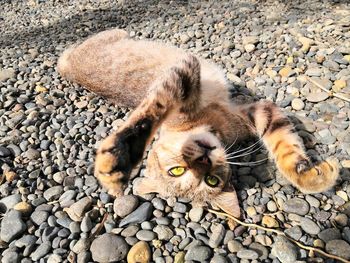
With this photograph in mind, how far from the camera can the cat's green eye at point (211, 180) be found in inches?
114

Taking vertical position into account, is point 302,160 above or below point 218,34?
above

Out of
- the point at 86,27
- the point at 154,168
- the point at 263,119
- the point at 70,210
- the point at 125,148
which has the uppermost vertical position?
the point at 125,148

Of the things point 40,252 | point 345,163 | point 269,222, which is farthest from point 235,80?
point 40,252

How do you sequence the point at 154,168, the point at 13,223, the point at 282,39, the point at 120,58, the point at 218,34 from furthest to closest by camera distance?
the point at 218,34 → the point at 282,39 → the point at 120,58 → the point at 154,168 → the point at 13,223

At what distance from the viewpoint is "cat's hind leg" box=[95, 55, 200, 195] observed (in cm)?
220

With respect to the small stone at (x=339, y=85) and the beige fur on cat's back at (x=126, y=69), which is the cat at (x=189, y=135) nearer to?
the beige fur on cat's back at (x=126, y=69)

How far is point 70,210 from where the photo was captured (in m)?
2.90

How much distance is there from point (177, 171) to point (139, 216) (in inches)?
17.1

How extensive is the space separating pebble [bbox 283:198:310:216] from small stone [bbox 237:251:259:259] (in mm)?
455

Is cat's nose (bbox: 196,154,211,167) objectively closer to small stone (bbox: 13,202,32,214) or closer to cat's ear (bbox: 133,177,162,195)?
cat's ear (bbox: 133,177,162,195)

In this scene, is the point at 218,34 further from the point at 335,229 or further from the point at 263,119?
the point at 335,229

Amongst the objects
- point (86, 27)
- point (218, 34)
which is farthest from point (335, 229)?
point (86, 27)

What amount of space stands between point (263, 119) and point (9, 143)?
92.0 inches

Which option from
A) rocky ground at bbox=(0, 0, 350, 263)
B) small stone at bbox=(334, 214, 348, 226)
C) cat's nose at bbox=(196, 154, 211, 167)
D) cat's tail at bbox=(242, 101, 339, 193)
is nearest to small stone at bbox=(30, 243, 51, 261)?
rocky ground at bbox=(0, 0, 350, 263)
